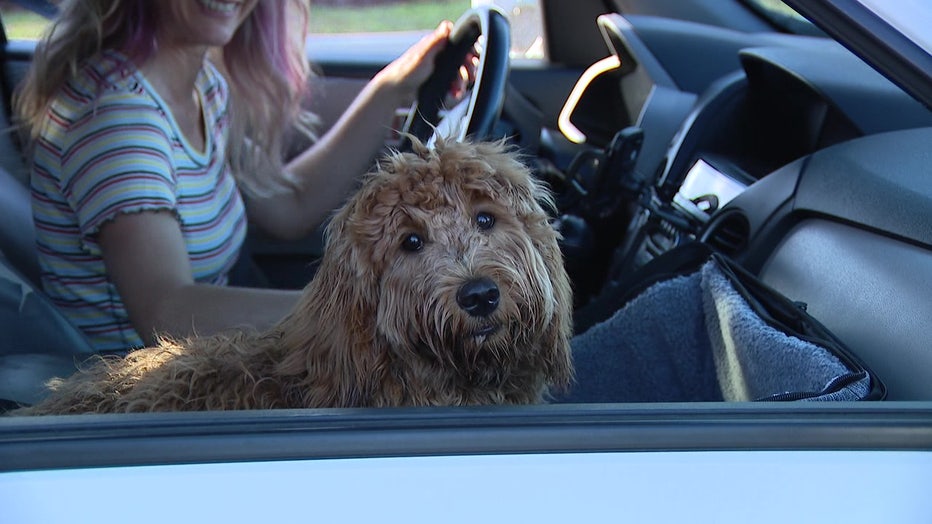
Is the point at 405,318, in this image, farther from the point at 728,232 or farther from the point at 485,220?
the point at 728,232

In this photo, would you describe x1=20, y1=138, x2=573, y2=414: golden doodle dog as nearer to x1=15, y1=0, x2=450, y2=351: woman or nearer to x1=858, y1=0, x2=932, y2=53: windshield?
x1=15, y1=0, x2=450, y2=351: woman

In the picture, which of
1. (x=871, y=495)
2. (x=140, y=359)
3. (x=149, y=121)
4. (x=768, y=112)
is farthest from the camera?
(x=768, y=112)

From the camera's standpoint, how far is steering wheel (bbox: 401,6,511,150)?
2.35 meters

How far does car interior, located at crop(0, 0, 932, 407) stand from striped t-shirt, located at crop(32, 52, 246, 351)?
15 centimetres

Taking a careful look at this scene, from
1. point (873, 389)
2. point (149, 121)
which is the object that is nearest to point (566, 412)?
point (873, 389)

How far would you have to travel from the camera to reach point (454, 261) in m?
1.57

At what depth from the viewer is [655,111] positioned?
3.14 metres

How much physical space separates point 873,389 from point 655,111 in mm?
1767

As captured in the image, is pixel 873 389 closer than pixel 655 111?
Yes

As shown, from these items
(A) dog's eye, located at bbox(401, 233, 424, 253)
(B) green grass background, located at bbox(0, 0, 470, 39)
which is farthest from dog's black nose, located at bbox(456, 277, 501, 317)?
(B) green grass background, located at bbox(0, 0, 470, 39)

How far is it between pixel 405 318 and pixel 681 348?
79 cm

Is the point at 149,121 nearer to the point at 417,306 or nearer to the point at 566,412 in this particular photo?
the point at 417,306

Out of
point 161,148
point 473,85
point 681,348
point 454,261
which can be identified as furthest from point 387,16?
point 454,261

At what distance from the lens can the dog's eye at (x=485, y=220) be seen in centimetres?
166
